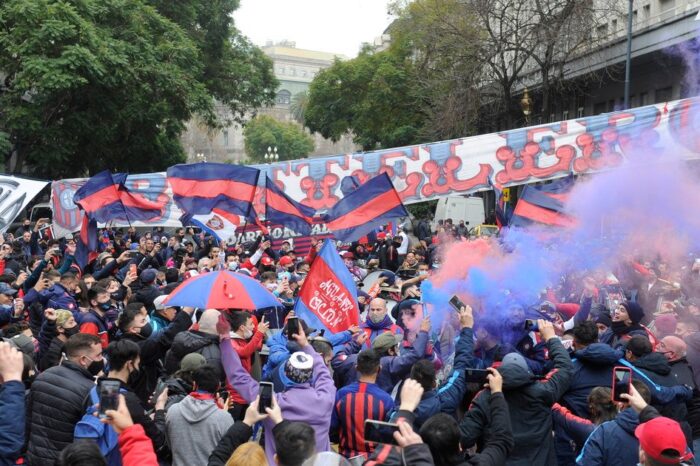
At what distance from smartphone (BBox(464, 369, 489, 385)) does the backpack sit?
212cm

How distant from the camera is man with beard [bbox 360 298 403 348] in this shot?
22.6 feet

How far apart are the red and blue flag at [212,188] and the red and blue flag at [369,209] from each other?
203 cm

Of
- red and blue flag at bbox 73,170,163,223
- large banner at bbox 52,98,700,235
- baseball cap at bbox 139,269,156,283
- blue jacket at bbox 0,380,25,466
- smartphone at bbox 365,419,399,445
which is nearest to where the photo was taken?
smartphone at bbox 365,419,399,445

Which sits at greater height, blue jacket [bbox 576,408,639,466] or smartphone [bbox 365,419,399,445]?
smartphone [bbox 365,419,399,445]

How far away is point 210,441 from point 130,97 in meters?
22.4

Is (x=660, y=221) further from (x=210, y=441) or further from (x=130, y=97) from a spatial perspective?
(x=130, y=97)

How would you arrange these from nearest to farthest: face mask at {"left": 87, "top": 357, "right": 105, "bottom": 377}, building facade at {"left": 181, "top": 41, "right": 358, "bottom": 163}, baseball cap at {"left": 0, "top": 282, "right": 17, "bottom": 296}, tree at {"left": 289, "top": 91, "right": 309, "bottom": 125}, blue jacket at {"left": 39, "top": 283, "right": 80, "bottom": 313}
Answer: face mask at {"left": 87, "top": 357, "right": 105, "bottom": 377} → blue jacket at {"left": 39, "top": 283, "right": 80, "bottom": 313} → baseball cap at {"left": 0, "top": 282, "right": 17, "bottom": 296} → tree at {"left": 289, "top": 91, "right": 309, "bottom": 125} → building facade at {"left": 181, "top": 41, "right": 358, "bottom": 163}

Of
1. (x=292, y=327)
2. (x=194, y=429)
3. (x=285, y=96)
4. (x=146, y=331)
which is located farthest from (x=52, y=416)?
(x=285, y=96)

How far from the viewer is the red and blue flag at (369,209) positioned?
9.04 m

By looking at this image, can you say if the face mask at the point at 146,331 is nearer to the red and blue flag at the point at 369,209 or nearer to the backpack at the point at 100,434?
the backpack at the point at 100,434

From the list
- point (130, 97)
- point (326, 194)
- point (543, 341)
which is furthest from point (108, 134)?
point (543, 341)

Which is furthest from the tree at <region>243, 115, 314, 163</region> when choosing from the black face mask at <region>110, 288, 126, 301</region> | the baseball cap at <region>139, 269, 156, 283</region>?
the black face mask at <region>110, 288, 126, 301</region>

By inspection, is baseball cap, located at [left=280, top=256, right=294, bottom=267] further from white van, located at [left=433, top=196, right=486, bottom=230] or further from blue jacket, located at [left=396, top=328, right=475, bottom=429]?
white van, located at [left=433, top=196, right=486, bottom=230]

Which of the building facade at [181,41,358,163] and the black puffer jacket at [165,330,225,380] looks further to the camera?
the building facade at [181,41,358,163]
